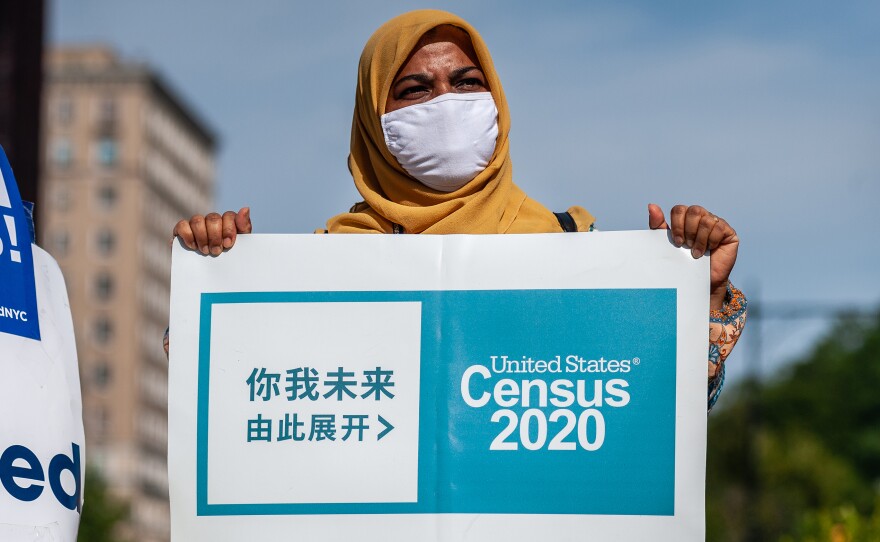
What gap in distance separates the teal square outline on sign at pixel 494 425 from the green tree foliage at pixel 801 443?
25.9m

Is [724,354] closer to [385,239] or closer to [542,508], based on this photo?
[542,508]

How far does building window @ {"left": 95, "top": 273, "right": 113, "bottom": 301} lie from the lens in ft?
319

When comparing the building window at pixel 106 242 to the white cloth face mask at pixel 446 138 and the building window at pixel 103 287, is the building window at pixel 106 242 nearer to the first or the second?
the building window at pixel 103 287

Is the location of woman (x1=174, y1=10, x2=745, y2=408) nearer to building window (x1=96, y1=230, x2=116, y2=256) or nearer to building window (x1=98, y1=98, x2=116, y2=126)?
building window (x1=96, y1=230, x2=116, y2=256)

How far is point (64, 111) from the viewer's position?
10181 cm

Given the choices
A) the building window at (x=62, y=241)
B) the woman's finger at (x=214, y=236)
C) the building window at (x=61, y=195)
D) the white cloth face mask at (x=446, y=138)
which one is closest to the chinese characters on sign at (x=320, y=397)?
the woman's finger at (x=214, y=236)

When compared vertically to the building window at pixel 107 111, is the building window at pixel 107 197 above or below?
below

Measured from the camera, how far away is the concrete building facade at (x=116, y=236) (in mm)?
95750

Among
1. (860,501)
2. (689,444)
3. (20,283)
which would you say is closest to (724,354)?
(689,444)

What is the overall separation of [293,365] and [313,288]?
0.58 ft

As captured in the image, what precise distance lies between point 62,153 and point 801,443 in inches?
2634

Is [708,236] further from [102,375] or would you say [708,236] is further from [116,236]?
[116,236]

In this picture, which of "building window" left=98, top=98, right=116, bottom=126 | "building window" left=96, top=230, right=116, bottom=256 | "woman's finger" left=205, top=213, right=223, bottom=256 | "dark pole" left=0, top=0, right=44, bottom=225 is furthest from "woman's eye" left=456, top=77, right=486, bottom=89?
"building window" left=98, top=98, right=116, bottom=126

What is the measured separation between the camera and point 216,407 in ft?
10.6
